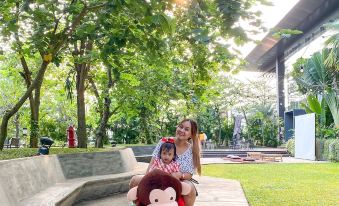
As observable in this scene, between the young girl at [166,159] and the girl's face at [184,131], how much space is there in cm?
36

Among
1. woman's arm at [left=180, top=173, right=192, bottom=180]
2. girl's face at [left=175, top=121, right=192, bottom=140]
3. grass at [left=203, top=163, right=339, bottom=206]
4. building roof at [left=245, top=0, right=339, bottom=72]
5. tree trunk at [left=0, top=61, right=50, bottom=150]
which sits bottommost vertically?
grass at [left=203, top=163, right=339, bottom=206]

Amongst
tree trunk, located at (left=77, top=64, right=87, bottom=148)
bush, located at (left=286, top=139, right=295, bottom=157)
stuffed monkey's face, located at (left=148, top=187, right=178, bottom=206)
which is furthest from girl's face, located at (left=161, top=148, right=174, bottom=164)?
bush, located at (left=286, top=139, right=295, bottom=157)

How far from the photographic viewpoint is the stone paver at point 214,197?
9136 mm

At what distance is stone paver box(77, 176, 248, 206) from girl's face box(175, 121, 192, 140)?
3.28m

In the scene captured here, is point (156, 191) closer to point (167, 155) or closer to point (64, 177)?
point (167, 155)

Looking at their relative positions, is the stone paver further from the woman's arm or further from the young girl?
the young girl

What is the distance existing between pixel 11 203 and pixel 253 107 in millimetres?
48133

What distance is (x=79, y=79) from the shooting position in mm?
14664

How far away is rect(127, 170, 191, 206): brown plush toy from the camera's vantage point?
4.64 metres

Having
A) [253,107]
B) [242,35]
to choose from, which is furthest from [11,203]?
[253,107]

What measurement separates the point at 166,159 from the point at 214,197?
459 centimetres

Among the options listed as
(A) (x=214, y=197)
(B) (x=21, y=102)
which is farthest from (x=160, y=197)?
Result: (B) (x=21, y=102)

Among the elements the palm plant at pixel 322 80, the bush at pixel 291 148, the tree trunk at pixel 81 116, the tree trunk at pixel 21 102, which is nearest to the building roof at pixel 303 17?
the palm plant at pixel 322 80

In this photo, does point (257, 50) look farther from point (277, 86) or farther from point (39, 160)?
point (39, 160)
